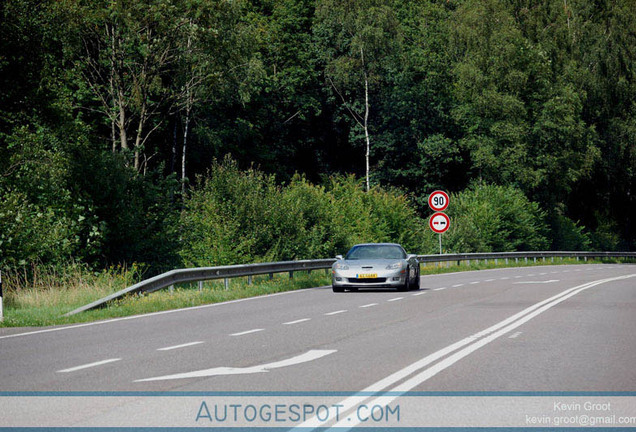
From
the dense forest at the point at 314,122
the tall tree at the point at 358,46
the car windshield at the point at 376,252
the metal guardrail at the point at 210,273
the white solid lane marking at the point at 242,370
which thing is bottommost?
the white solid lane marking at the point at 242,370

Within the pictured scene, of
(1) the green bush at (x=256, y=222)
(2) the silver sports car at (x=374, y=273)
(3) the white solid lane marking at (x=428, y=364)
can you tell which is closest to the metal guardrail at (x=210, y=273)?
(2) the silver sports car at (x=374, y=273)

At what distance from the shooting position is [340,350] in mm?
10633

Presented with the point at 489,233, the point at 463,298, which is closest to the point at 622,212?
the point at 489,233

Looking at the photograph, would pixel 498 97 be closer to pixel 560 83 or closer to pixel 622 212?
pixel 560 83

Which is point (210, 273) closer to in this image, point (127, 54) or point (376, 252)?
point (376, 252)

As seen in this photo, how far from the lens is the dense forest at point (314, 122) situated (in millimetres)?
27484

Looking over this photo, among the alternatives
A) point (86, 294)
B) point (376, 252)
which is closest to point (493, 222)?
point (376, 252)

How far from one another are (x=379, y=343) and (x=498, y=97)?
52351 mm

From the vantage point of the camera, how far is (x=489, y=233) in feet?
162

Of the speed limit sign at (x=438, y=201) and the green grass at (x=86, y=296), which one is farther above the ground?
the speed limit sign at (x=438, y=201)

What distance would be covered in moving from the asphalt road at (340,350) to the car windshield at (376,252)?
585 centimetres

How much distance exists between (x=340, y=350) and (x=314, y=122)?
5699 centimetres

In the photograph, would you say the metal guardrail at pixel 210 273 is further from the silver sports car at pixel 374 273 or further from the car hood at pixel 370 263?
the car hood at pixel 370 263

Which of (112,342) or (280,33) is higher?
(280,33)
